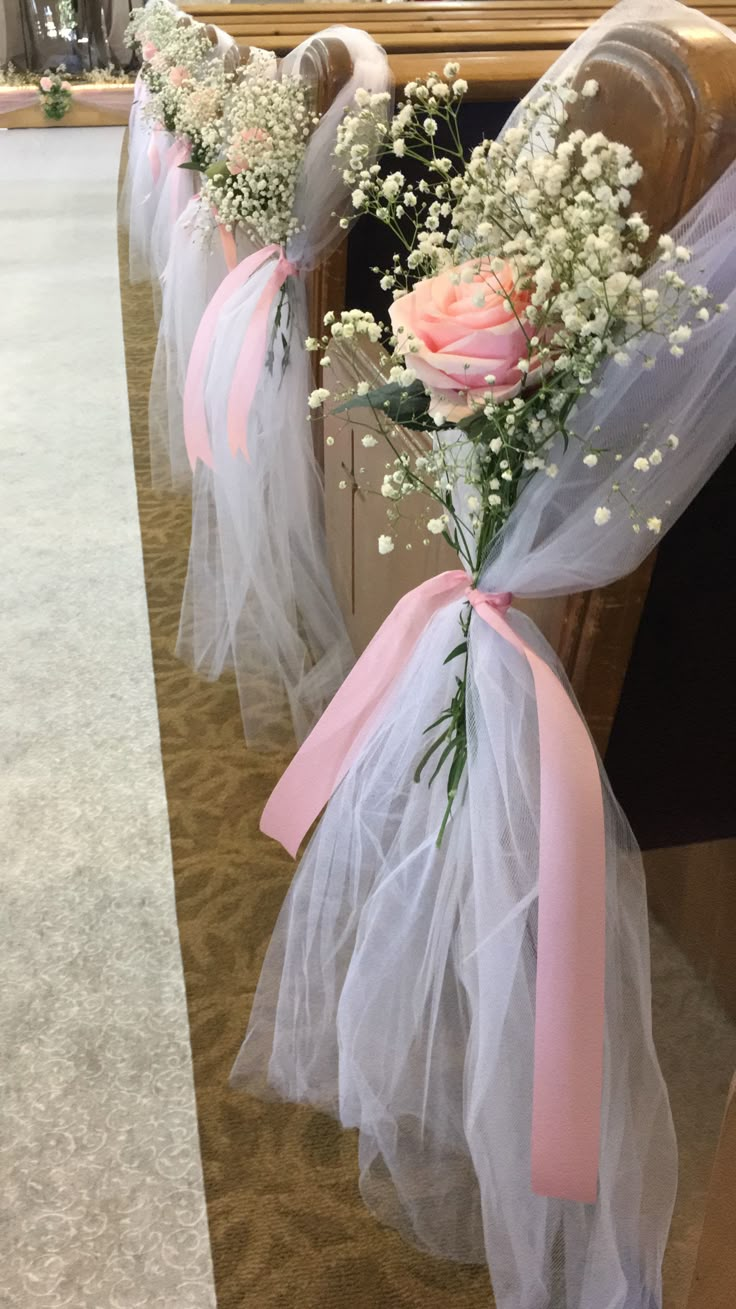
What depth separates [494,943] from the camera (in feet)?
4.00

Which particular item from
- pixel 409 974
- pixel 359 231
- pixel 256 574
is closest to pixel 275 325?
pixel 359 231

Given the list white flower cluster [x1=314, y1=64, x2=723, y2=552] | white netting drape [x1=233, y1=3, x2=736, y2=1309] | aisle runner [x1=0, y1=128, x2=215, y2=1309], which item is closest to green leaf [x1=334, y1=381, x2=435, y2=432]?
white flower cluster [x1=314, y1=64, x2=723, y2=552]

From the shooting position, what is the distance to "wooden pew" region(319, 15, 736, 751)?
916mm

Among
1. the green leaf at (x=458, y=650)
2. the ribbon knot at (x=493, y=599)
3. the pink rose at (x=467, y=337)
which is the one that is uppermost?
the pink rose at (x=467, y=337)

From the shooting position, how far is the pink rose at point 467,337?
0.97 meters

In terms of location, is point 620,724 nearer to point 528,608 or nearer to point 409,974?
point 528,608

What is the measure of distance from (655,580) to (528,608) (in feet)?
0.60

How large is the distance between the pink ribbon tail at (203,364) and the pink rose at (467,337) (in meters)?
1.37

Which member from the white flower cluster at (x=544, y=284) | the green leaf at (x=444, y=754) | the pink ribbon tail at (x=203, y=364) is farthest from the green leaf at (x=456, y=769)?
the pink ribbon tail at (x=203, y=364)

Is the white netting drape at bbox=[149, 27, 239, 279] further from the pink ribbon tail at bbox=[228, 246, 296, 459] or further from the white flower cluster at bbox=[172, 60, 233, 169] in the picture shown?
the pink ribbon tail at bbox=[228, 246, 296, 459]

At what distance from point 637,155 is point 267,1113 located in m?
1.34

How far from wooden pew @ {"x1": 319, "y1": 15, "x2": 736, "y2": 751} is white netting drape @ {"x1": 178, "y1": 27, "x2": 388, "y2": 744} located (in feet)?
0.91

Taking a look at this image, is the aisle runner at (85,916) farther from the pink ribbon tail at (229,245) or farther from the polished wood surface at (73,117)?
the polished wood surface at (73,117)

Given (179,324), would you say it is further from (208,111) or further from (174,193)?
(174,193)
